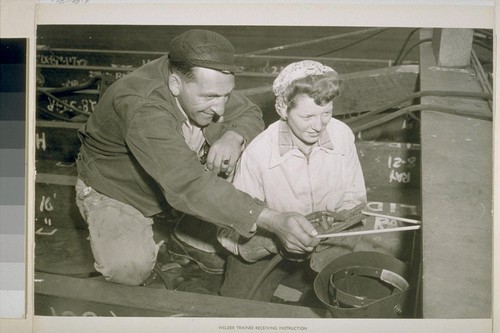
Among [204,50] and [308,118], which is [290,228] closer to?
[308,118]

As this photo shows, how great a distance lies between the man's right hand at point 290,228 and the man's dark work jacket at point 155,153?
31mm

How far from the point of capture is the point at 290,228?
1137 millimetres

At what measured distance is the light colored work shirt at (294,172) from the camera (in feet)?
3.81

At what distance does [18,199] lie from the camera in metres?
1.23

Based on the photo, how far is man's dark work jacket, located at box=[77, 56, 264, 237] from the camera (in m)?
1.11

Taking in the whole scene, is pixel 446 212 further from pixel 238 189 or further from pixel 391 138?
pixel 238 189

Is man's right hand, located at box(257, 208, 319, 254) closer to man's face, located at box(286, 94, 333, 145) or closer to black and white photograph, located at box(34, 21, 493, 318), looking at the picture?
black and white photograph, located at box(34, 21, 493, 318)

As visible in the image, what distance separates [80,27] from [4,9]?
189 mm

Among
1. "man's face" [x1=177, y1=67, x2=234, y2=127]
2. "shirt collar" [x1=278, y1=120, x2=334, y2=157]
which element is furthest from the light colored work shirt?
"man's face" [x1=177, y1=67, x2=234, y2=127]

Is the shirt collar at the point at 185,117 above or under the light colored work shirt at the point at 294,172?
above

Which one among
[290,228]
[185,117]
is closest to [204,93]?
[185,117]

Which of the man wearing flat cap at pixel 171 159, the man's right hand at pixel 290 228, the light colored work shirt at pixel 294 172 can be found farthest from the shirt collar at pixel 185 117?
the man's right hand at pixel 290 228

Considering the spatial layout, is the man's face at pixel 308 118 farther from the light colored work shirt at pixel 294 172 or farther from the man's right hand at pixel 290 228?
the man's right hand at pixel 290 228

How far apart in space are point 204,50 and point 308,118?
27cm
